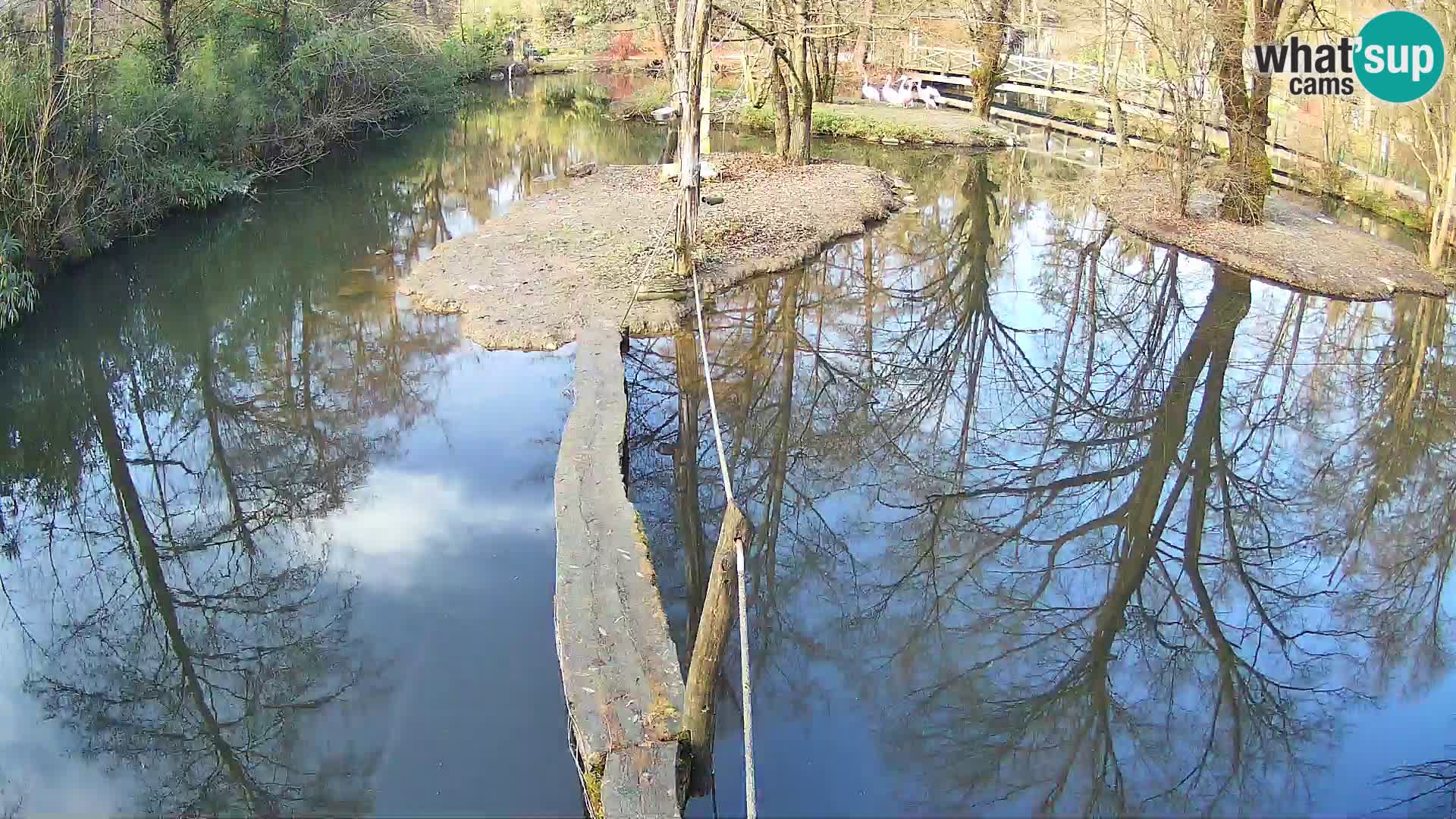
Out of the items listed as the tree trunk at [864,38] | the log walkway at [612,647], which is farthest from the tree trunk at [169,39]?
the log walkway at [612,647]

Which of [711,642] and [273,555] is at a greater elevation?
[711,642]

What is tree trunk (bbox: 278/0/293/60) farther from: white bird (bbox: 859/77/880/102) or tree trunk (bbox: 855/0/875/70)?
white bird (bbox: 859/77/880/102)

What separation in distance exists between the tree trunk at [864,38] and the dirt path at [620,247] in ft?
22.7

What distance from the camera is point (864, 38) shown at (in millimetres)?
28062

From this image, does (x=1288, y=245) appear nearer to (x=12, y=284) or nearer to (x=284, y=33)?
(x=12, y=284)

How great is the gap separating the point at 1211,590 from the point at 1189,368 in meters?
4.34

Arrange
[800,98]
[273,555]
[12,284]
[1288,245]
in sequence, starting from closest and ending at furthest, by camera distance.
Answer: [273,555] < [12,284] < [1288,245] < [800,98]

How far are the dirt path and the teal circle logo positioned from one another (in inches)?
271

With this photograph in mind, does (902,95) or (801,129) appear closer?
(801,129)

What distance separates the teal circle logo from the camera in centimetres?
1385

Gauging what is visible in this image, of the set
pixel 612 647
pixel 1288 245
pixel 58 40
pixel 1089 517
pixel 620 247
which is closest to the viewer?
pixel 612 647

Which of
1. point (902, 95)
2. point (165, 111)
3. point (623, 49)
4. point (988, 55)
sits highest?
point (623, 49)

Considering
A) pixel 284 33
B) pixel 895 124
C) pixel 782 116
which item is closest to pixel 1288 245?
pixel 782 116

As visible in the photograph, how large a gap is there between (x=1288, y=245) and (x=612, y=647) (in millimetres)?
12102
